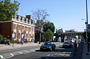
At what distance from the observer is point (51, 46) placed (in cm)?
2842

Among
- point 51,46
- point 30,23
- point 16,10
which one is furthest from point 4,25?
point 51,46

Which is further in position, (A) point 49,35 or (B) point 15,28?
(A) point 49,35

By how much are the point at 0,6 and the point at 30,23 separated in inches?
1710

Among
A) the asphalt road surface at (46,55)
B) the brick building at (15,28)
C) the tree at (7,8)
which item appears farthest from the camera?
the brick building at (15,28)

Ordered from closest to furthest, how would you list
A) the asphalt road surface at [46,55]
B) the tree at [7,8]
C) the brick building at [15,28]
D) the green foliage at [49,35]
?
the asphalt road surface at [46,55], the tree at [7,8], the brick building at [15,28], the green foliage at [49,35]

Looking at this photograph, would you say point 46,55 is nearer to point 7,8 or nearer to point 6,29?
point 7,8

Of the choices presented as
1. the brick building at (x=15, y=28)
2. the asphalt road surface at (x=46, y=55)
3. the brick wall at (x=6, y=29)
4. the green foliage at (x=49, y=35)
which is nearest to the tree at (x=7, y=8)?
the asphalt road surface at (x=46, y=55)

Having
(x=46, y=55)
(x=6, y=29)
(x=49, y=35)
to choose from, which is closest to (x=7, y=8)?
(x=46, y=55)

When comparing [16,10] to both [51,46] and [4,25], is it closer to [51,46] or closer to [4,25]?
Answer: [51,46]

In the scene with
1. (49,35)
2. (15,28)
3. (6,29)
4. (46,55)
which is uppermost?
(15,28)

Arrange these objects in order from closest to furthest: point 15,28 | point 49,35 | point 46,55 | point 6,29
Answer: point 46,55
point 6,29
point 15,28
point 49,35

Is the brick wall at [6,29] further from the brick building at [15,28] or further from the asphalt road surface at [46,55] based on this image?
the asphalt road surface at [46,55]

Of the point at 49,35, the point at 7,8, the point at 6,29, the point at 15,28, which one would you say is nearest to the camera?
the point at 7,8

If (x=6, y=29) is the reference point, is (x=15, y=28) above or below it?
above
